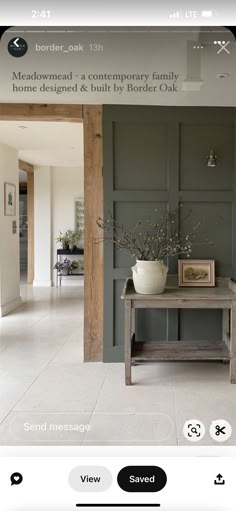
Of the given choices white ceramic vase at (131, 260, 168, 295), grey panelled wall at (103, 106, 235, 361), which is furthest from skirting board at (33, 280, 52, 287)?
white ceramic vase at (131, 260, 168, 295)

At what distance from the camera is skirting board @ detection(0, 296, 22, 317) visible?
315 centimetres

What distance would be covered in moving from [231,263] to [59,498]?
1.73 metres

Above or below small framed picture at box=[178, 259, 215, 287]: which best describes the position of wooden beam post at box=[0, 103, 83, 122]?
above

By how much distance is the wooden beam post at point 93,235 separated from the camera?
1.99 meters

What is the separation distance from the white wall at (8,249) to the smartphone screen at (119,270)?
2cm

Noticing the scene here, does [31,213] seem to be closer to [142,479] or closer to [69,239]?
[69,239]

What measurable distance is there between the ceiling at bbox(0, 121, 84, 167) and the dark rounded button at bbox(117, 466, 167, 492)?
2.54 meters

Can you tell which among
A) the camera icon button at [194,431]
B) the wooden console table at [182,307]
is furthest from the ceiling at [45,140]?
the camera icon button at [194,431]

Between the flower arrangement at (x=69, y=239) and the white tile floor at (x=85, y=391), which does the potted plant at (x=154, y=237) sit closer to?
the white tile floor at (x=85, y=391)

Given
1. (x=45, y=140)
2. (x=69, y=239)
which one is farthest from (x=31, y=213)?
(x=45, y=140)

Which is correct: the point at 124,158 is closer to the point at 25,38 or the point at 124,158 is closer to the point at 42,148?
the point at 25,38

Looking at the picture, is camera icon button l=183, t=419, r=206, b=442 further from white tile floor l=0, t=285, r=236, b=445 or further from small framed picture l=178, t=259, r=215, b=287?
small framed picture l=178, t=259, r=215, b=287

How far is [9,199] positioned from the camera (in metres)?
3.37

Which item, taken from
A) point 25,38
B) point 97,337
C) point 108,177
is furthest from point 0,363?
point 25,38
